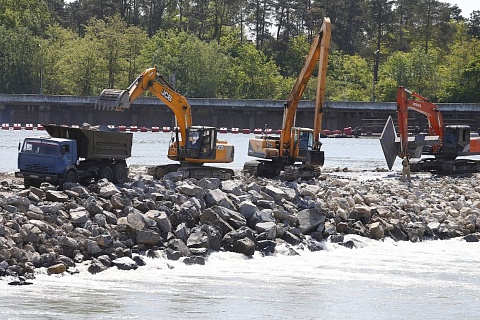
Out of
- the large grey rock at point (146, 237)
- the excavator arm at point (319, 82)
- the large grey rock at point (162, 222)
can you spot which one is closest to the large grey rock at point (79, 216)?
the large grey rock at point (146, 237)

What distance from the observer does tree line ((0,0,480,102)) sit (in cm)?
12925

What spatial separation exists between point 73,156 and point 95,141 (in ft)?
5.07

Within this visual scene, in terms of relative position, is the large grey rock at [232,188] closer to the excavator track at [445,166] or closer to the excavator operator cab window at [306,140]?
the excavator operator cab window at [306,140]

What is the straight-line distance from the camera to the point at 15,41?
12825cm

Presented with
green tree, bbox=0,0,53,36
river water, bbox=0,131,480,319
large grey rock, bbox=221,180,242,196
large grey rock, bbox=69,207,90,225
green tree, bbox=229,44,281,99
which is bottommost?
river water, bbox=0,131,480,319

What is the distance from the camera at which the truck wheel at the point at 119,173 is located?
33.4m

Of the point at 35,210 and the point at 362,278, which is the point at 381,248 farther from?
the point at 35,210

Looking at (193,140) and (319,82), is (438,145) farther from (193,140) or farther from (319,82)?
(193,140)

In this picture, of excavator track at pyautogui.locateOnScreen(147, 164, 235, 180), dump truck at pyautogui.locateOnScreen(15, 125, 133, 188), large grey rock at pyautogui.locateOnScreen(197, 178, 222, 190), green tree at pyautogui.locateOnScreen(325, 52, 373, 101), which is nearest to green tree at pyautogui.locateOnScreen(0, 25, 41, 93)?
green tree at pyautogui.locateOnScreen(325, 52, 373, 101)

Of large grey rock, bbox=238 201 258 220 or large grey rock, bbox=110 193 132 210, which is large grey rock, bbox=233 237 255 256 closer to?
large grey rock, bbox=238 201 258 220

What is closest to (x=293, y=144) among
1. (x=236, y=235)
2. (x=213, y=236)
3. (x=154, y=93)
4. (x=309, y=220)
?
(x=154, y=93)

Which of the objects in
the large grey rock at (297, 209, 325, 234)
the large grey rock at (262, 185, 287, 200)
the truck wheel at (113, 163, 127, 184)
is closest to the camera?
the large grey rock at (297, 209, 325, 234)

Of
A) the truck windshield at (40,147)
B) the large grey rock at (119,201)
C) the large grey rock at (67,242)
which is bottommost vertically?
the large grey rock at (67,242)

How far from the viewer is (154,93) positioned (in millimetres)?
38844
